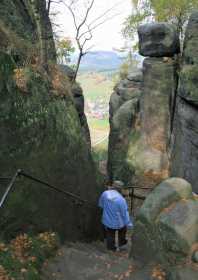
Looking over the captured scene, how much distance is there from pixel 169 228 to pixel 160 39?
15.6 meters

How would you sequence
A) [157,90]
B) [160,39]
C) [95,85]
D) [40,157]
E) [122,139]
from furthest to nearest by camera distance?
[95,85], [122,139], [157,90], [160,39], [40,157]

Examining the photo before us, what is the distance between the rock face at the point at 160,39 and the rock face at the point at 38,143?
10973 mm

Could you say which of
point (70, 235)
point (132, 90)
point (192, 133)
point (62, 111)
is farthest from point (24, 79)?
point (132, 90)

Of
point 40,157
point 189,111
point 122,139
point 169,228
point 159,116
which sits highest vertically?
point 189,111

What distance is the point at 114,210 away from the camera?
8.14 meters

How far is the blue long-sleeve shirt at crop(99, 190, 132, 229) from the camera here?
8078 millimetres

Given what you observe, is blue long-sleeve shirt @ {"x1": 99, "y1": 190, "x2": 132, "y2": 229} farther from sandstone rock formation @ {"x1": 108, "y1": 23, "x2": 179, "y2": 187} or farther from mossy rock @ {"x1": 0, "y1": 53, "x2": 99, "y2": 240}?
sandstone rock formation @ {"x1": 108, "y1": 23, "x2": 179, "y2": 187}

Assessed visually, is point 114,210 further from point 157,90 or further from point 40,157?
point 157,90

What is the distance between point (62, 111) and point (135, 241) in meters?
3.87

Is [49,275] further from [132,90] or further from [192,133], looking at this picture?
[132,90]

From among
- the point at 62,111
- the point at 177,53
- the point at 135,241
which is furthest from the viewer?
the point at 177,53

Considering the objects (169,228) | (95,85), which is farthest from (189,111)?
(95,85)

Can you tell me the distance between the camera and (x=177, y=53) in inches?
805

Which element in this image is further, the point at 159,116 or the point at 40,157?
the point at 159,116
